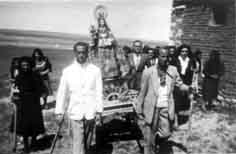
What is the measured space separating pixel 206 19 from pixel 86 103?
739 centimetres

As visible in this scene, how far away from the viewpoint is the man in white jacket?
3791mm

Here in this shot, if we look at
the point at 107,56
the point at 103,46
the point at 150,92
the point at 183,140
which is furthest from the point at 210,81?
the point at 150,92

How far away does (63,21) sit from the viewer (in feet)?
237

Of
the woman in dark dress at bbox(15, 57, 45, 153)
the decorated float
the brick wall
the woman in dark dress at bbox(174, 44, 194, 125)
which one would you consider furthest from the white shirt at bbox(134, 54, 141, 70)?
the brick wall

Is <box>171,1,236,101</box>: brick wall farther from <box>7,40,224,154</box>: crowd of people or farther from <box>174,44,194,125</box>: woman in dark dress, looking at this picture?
<box>7,40,224,154</box>: crowd of people

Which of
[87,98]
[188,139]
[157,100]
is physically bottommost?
[188,139]

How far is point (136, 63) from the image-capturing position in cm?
724

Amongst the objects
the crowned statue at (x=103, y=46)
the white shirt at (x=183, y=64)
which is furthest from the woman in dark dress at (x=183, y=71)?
the crowned statue at (x=103, y=46)

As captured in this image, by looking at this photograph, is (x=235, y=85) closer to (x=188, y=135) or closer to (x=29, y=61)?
(x=188, y=135)

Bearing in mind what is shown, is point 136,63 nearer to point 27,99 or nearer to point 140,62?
point 140,62

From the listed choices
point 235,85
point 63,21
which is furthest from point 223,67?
point 63,21

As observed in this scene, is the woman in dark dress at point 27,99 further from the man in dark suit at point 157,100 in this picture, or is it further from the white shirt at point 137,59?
the white shirt at point 137,59

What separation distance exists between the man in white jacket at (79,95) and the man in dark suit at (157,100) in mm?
813

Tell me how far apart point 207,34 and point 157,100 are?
649 cm
